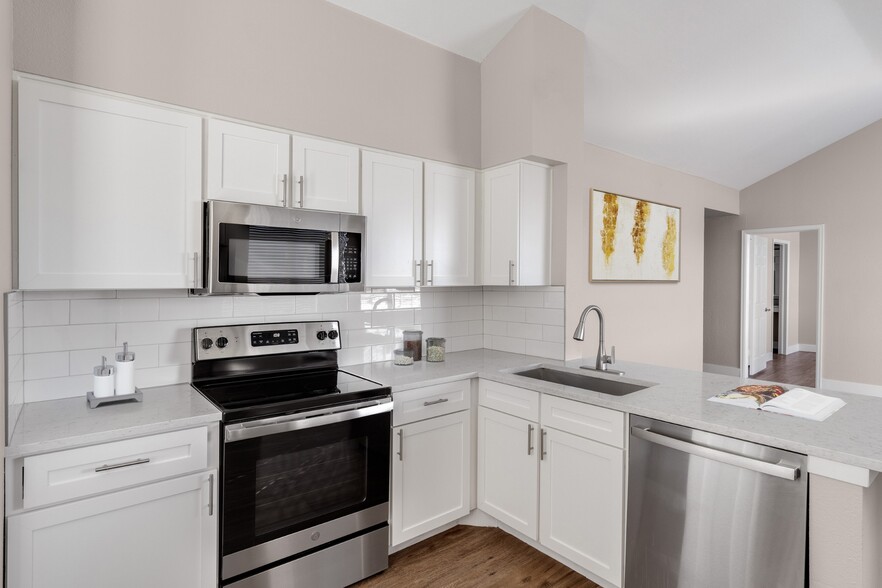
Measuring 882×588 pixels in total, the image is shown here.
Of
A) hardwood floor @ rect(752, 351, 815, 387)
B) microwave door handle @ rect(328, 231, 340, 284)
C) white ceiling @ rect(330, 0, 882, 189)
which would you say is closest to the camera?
microwave door handle @ rect(328, 231, 340, 284)

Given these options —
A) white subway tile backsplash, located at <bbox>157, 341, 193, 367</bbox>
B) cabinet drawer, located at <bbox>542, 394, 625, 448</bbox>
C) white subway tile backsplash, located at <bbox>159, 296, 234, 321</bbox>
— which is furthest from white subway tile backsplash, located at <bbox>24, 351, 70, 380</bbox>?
cabinet drawer, located at <bbox>542, 394, 625, 448</bbox>

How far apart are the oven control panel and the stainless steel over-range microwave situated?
0.93 feet

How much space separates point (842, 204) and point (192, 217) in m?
6.24

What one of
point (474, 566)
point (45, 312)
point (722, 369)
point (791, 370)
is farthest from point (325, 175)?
point (791, 370)

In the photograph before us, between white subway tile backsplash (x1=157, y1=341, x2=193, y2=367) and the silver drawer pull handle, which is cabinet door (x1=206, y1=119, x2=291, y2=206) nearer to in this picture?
white subway tile backsplash (x1=157, y1=341, x2=193, y2=367)

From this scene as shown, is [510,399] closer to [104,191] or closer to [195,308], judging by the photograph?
[195,308]


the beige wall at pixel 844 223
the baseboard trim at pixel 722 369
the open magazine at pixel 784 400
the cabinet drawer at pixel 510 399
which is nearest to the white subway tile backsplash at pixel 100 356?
the cabinet drawer at pixel 510 399

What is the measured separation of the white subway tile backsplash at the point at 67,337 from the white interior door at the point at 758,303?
667 centimetres

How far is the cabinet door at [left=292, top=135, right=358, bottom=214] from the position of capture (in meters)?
2.29

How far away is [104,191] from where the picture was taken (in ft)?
5.89

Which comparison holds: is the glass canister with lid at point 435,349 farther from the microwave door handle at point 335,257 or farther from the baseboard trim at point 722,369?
the baseboard trim at point 722,369

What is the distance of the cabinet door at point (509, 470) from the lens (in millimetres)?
2348

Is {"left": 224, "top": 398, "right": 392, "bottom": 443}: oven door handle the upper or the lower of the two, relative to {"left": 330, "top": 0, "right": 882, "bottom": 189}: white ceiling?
lower

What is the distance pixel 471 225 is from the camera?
3.05 m
